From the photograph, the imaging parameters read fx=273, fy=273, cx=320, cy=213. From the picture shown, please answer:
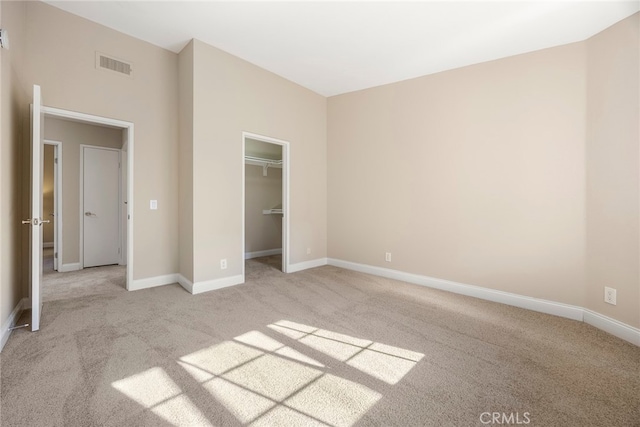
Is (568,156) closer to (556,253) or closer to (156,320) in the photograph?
(556,253)

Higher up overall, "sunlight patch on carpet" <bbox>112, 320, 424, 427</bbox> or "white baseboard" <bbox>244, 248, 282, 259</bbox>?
"white baseboard" <bbox>244, 248, 282, 259</bbox>

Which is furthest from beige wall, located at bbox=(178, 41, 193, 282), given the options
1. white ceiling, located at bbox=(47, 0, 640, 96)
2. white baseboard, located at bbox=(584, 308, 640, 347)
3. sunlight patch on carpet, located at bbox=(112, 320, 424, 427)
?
→ white baseboard, located at bbox=(584, 308, 640, 347)

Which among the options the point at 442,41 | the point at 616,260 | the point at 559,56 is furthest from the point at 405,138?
the point at 616,260

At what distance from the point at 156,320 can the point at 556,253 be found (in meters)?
4.15

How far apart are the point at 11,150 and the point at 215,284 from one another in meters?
2.28

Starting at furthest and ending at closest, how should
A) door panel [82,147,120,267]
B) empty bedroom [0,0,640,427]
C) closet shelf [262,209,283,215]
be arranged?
closet shelf [262,209,283,215] < door panel [82,147,120,267] < empty bedroom [0,0,640,427]

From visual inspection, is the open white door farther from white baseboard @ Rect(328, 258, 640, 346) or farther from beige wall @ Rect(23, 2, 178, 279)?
white baseboard @ Rect(328, 258, 640, 346)

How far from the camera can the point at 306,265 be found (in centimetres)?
471

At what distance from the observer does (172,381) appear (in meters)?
1.71

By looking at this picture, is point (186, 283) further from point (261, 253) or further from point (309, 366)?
point (261, 253)

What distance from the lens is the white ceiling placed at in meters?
2.54

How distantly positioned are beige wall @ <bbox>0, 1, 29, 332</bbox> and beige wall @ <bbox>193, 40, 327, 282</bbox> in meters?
1.48

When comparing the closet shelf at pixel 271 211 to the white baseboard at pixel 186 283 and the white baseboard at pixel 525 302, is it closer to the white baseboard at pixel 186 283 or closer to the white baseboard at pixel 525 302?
the white baseboard at pixel 525 302

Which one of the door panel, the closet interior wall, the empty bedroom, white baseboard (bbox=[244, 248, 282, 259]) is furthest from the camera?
the closet interior wall
